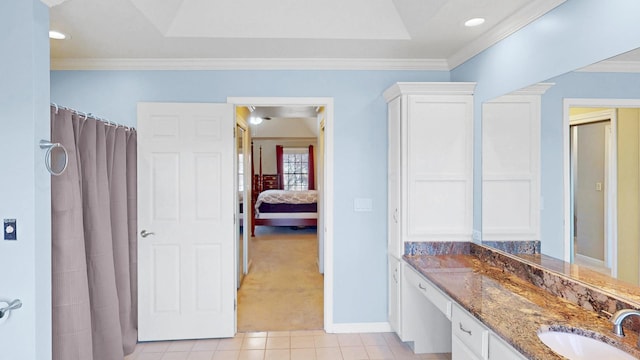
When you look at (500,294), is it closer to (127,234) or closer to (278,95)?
(278,95)

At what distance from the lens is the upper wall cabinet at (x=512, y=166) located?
2189 millimetres

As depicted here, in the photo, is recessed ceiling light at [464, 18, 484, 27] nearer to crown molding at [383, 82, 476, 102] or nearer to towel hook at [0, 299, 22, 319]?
crown molding at [383, 82, 476, 102]

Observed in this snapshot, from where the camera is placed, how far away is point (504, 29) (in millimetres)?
2430

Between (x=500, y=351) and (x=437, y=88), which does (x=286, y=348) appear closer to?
(x=500, y=351)

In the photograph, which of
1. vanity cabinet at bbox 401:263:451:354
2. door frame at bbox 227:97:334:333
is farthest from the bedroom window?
vanity cabinet at bbox 401:263:451:354

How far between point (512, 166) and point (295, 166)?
8867 millimetres

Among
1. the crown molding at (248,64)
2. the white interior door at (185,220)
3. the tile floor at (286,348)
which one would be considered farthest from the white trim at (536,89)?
the white interior door at (185,220)

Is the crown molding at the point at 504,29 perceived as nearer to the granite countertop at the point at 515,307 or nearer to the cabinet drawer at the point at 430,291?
the granite countertop at the point at 515,307

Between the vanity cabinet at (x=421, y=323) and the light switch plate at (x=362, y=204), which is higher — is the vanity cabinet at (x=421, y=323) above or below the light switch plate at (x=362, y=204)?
below

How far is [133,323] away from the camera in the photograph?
9.89ft

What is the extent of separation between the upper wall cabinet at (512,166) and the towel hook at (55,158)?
8.43 ft

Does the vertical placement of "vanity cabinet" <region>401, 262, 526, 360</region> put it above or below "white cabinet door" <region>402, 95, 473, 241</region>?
below

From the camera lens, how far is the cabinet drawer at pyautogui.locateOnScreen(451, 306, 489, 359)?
5.33 ft

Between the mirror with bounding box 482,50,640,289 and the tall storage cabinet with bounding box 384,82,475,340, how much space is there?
0.24 metres
